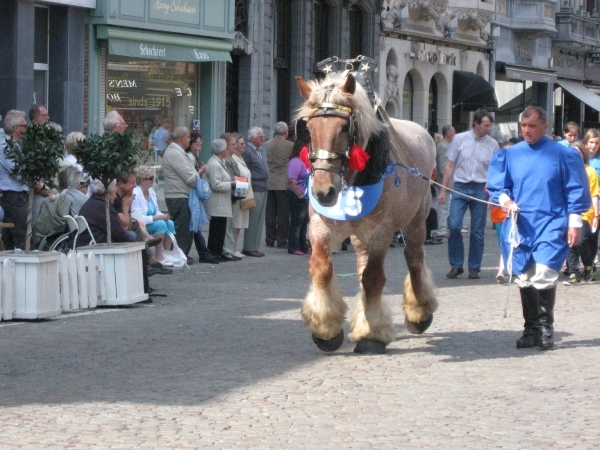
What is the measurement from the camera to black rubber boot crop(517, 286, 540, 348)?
10.1 metres

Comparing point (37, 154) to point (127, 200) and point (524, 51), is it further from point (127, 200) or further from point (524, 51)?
point (524, 51)

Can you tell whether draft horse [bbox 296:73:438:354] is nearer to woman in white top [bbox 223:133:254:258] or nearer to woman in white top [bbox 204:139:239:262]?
woman in white top [bbox 204:139:239:262]

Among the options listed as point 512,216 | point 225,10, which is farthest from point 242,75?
point 512,216

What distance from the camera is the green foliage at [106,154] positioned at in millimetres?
12625

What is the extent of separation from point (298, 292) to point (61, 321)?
11.0 ft

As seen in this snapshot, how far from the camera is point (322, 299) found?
952 cm

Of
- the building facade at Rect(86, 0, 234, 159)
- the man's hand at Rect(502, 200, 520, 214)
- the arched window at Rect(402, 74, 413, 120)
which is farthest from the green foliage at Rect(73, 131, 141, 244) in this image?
the arched window at Rect(402, 74, 413, 120)

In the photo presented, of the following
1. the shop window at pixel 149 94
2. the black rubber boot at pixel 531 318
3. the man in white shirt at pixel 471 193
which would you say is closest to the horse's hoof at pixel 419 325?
the black rubber boot at pixel 531 318

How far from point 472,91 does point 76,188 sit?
2709cm

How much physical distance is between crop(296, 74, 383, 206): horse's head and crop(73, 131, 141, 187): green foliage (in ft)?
12.2

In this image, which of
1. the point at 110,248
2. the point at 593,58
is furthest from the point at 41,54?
the point at 593,58

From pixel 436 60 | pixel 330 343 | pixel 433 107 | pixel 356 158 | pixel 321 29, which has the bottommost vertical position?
pixel 330 343

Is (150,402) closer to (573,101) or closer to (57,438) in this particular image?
(57,438)

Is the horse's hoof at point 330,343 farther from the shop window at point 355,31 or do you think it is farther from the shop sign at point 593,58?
the shop sign at point 593,58
